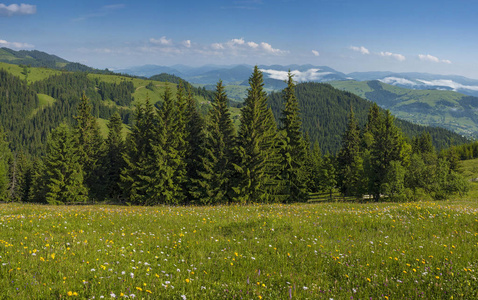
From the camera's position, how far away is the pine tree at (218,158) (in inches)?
1446

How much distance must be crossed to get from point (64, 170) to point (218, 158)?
30.0m

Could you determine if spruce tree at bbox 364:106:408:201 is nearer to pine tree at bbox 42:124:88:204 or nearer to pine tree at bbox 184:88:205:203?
pine tree at bbox 184:88:205:203

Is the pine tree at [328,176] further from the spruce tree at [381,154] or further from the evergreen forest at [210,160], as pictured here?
the spruce tree at [381,154]

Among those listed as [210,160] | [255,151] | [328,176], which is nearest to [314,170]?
[328,176]

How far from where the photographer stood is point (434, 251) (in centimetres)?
759

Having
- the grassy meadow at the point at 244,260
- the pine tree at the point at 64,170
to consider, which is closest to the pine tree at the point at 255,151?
the grassy meadow at the point at 244,260

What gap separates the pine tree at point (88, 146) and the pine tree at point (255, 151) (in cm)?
3099

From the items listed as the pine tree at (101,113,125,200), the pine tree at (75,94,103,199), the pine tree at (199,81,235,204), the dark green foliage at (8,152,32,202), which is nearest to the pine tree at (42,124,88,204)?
the pine tree at (75,94,103,199)

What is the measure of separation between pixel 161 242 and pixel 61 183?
156 ft

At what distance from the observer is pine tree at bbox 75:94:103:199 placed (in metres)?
50.5

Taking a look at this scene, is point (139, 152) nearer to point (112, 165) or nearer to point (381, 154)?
point (112, 165)

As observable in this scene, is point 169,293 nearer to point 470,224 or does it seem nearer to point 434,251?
point 434,251

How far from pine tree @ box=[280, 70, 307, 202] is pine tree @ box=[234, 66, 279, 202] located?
1.99 m

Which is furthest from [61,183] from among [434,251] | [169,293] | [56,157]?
[434,251]
